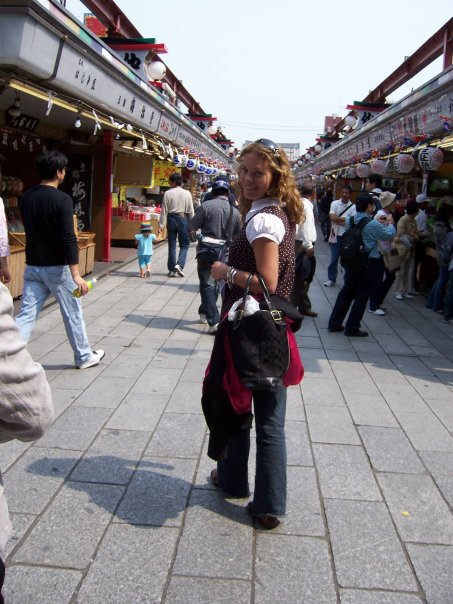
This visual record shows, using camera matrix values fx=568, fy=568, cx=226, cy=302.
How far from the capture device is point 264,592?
2.36 meters

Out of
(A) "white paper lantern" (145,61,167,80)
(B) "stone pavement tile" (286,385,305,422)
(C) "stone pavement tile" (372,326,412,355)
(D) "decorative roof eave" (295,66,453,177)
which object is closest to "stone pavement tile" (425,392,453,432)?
(B) "stone pavement tile" (286,385,305,422)

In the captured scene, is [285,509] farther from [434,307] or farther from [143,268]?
[143,268]

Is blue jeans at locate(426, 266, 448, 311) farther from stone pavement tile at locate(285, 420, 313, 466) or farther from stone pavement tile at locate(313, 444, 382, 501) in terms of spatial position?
stone pavement tile at locate(313, 444, 382, 501)

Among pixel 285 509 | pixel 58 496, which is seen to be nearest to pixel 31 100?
pixel 58 496

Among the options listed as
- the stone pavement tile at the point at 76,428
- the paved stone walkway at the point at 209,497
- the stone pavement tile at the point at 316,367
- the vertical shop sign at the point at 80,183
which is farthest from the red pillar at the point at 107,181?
the stone pavement tile at the point at 76,428

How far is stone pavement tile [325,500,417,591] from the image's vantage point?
2459mm

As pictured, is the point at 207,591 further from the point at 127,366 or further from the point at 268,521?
the point at 127,366

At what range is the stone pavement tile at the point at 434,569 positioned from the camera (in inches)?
93.8

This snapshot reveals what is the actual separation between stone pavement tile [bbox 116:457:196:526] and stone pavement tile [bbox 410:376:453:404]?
2491mm

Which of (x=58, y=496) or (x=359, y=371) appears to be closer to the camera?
(x=58, y=496)

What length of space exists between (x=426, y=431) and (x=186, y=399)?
182 centimetres

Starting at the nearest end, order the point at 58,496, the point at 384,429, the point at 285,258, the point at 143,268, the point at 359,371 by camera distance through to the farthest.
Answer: the point at 285,258 < the point at 58,496 < the point at 384,429 < the point at 359,371 < the point at 143,268

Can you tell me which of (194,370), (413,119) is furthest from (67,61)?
(413,119)

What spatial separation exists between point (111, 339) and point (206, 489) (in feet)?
11.1
